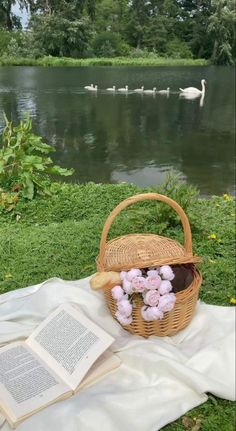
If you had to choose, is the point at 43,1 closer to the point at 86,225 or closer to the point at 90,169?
the point at 90,169

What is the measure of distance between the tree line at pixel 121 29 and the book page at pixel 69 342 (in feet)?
73.9

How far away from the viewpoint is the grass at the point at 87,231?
2633 millimetres

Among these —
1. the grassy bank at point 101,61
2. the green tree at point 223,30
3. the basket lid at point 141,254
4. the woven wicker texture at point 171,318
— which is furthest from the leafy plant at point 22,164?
the grassy bank at point 101,61

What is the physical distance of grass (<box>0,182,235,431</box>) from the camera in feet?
8.64

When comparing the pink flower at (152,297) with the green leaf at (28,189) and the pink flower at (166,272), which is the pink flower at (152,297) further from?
the green leaf at (28,189)

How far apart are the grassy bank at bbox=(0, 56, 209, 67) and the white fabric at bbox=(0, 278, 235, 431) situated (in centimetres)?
2349

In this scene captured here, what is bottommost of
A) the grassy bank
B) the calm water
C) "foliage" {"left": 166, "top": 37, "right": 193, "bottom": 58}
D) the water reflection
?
the calm water

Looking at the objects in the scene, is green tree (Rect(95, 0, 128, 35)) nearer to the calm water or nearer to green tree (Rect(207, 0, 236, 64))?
green tree (Rect(207, 0, 236, 64))

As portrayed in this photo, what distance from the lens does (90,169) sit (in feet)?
21.6

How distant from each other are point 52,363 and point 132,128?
8.27m

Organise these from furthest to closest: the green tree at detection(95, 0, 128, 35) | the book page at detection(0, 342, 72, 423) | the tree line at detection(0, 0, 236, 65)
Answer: the green tree at detection(95, 0, 128, 35) → the tree line at detection(0, 0, 236, 65) → the book page at detection(0, 342, 72, 423)

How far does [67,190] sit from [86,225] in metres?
0.73

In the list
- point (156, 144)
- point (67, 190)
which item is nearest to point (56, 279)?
point (67, 190)

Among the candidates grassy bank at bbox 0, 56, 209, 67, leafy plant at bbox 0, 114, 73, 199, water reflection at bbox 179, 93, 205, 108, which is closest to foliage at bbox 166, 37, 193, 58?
grassy bank at bbox 0, 56, 209, 67
